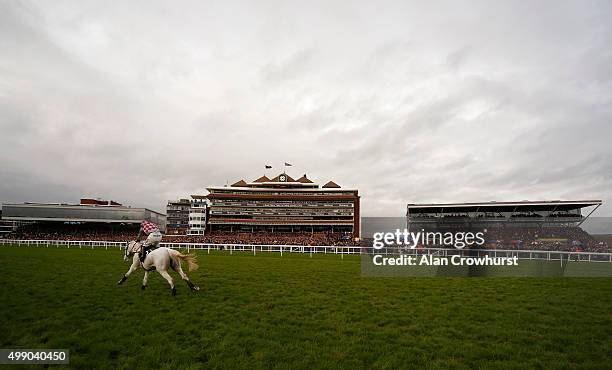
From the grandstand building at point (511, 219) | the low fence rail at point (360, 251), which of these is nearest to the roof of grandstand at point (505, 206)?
the grandstand building at point (511, 219)

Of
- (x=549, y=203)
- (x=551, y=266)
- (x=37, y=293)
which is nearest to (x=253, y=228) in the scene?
(x=549, y=203)

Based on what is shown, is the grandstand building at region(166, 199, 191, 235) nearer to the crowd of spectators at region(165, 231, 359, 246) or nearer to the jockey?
the crowd of spectators at region(165, 231, 359, 246)

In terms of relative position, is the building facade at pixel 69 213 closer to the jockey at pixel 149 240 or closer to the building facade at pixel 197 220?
the building facade at pixel 197 220

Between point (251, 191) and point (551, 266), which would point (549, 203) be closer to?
point (551, 266)

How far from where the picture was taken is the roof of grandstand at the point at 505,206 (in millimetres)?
46750

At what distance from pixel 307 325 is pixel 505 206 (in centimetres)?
5249

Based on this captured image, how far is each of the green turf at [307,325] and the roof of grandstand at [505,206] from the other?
41.2 m

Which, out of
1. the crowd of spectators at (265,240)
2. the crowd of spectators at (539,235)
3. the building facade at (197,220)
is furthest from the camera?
the building facade at (197,220)

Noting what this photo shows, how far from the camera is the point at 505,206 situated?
49.7m

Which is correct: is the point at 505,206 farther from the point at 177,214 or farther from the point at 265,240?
the point at 177,214

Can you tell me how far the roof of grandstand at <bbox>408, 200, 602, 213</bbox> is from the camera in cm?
4675

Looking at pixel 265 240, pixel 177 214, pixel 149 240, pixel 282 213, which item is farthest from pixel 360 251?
pixel 177 214

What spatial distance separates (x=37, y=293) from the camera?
9.20 metres

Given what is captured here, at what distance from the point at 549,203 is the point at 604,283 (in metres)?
41.4
